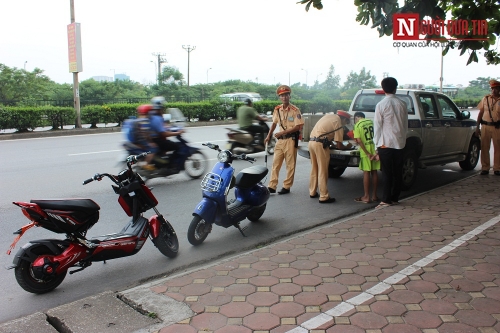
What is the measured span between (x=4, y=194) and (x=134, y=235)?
14.4 feet

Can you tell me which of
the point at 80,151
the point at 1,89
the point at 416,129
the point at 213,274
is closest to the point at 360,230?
the point at 213,274

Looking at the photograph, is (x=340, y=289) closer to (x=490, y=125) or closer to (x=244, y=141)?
(x=490, y=125)

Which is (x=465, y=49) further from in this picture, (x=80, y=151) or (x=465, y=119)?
(x=80, y=151)

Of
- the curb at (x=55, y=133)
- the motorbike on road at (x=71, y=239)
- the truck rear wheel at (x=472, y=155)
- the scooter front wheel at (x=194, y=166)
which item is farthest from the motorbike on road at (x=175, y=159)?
the curb at (x=55, y=133)

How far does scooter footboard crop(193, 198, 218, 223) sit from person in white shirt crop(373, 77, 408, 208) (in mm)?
2831

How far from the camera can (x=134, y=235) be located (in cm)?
459

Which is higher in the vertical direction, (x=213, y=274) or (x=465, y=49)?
(x=465, y=49)

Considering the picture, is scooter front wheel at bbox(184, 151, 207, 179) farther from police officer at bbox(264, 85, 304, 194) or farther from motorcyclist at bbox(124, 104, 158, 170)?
police officer at bbox(264, 85, 304, 194)

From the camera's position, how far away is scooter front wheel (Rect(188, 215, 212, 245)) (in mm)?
5191

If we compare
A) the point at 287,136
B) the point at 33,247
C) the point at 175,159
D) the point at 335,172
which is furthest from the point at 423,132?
the point at 33,247

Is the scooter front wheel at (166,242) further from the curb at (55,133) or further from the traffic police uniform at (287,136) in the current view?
the curb at (55,133)

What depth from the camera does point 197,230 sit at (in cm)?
525

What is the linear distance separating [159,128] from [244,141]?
3.53 meters

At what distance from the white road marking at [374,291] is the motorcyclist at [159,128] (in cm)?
543
